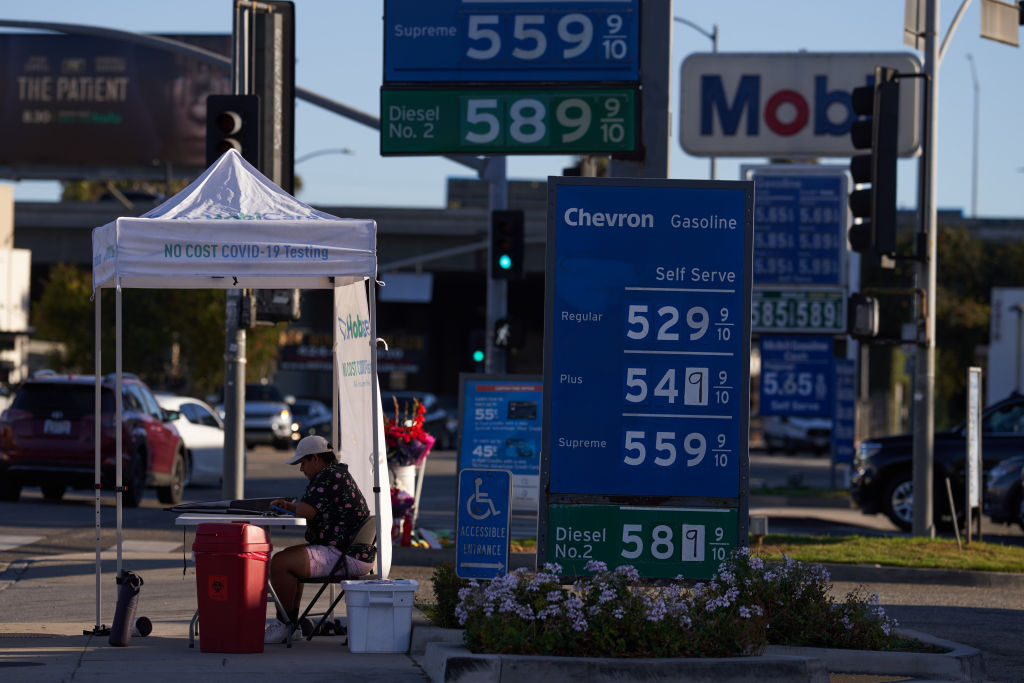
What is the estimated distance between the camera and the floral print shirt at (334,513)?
1057cm

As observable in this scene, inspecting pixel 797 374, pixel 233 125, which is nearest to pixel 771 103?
pixel 233 125

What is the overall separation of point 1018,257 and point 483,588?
167ft

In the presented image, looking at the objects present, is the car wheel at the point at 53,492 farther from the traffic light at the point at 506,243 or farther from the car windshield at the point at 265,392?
the car windshield at the point at 265,392

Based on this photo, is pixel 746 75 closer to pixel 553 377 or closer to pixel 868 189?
pixel 868 189

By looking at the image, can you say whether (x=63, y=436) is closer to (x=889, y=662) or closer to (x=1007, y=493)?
(x=1007, y=493)

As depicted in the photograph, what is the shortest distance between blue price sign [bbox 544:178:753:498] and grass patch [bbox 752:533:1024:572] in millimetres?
5446

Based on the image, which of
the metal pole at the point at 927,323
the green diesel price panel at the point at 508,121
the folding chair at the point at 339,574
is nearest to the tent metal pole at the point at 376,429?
the folding chair at the point at 339,574

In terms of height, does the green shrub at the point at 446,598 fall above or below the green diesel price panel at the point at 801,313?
below

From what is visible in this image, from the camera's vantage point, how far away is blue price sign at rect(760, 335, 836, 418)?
30266 millimetres

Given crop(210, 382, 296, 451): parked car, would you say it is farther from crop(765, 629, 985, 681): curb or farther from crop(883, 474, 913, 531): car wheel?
crop(765, 629, 985, 681): curb

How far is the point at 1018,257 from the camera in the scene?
56594 mm

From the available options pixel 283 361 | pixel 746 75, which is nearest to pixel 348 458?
pixel 746 75

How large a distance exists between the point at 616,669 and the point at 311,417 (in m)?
37.5

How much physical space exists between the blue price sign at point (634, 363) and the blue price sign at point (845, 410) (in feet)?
69.6
